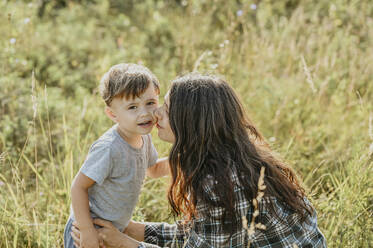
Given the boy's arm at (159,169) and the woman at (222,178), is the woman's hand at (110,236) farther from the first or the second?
the boy's arm at (159,169)

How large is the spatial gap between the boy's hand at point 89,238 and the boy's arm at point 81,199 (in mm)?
20

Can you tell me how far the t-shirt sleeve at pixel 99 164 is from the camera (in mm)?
1840

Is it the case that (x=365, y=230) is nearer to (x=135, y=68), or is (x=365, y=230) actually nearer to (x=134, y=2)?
(x=135, y=68)

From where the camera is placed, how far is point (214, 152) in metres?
1.89

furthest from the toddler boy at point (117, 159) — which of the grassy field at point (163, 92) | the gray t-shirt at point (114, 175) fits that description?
the grassy field at point (163, 92)

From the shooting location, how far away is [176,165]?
1.93 metres

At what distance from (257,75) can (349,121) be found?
859mm

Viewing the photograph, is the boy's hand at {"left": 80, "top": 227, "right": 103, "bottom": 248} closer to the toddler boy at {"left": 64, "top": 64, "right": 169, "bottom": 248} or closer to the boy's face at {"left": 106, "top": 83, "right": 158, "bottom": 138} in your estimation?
the toddler boy at {"left": 64, "top": 64, "right": 169, "bottom": 248}

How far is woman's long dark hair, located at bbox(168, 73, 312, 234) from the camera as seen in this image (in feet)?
6.01

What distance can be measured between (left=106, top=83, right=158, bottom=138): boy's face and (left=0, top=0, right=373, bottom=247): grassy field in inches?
16.6

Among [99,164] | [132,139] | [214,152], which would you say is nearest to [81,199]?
[99,164]

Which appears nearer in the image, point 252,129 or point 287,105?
point 252,129

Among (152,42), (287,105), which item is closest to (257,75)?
(287,105)

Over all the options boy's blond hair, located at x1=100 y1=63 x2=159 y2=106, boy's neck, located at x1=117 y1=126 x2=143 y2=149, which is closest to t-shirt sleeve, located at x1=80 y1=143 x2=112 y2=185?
boy's neck, located at x1=117 y1=126 x2=143 y2=149
